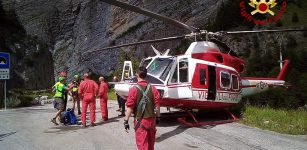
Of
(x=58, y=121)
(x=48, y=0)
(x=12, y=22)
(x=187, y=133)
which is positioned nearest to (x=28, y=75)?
(x=12, y=22)

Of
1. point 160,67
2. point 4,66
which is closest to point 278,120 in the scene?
point 160,67

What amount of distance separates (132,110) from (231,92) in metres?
7.66

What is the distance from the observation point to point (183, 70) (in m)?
11.8

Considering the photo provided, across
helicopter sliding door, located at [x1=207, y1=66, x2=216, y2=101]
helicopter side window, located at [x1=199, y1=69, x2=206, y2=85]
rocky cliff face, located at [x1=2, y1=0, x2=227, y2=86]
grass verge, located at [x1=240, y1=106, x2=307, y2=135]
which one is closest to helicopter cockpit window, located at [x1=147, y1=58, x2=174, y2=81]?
helicopter side window, located at [x1=199, y1=69, x2=206, y2=85]

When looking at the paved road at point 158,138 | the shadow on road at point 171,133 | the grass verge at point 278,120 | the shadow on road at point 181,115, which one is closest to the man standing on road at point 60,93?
the paved road at point 158,138

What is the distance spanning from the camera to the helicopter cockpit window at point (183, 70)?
11.7m

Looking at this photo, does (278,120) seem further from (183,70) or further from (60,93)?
(60,93)

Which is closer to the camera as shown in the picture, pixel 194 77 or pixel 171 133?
pixel 171 133

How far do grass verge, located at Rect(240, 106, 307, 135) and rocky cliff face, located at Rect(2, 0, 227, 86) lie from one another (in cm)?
3950

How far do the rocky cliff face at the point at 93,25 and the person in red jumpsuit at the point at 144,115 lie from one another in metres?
45.7

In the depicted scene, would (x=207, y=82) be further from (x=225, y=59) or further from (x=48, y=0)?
(x=48, y=0)

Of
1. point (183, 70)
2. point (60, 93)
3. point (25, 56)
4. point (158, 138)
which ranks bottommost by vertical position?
point (158, 138)

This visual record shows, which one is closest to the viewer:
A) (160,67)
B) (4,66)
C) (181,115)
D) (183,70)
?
(160,67)

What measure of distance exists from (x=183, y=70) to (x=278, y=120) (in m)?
3.59
